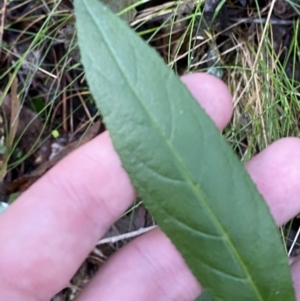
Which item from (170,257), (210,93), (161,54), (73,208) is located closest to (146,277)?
(170,257)

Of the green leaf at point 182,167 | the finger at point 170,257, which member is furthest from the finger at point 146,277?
the green leaf at point 182,167

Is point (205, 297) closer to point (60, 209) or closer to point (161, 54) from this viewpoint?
point (60, 209)

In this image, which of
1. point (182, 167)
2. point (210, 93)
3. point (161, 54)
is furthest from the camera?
point (161, 54)

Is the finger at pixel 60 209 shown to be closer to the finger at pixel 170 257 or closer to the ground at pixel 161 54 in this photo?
the finger at pixel 170 257

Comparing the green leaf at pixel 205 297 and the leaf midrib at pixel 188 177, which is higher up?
the leaf midrib at pixel 188 177

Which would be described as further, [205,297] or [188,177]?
[205,297]

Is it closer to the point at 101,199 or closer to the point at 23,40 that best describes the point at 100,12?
the point at 101,199

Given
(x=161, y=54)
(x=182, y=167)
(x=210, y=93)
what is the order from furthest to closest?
1. (x=161, y=54)
2. (x=210, y=93)
3. (x=182, y=167)
